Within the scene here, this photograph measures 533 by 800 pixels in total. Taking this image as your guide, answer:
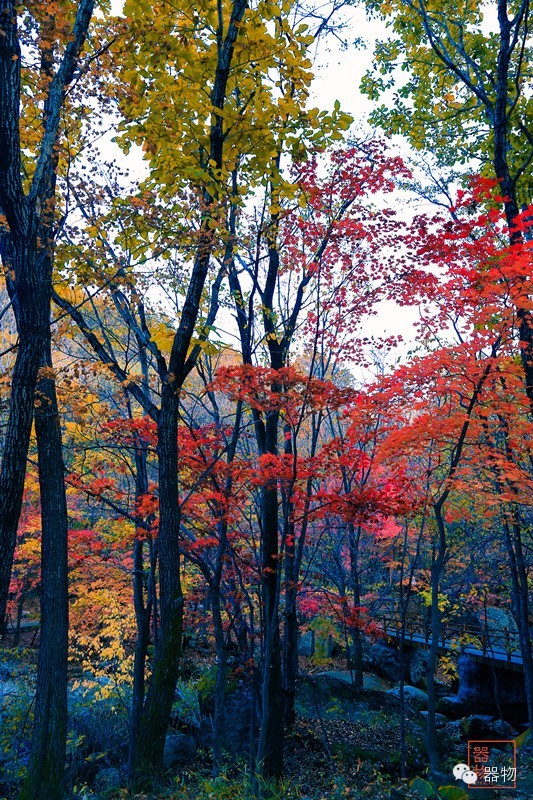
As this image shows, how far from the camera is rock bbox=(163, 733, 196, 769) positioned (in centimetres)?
973

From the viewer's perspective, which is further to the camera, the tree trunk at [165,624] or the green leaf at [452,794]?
the tree trunk at [165,624]

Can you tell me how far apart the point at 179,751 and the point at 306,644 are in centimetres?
1310

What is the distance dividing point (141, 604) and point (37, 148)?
7505mm

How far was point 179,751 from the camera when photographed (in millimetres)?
9984

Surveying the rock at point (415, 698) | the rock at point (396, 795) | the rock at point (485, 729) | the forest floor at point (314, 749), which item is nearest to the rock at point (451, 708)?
the rock at point (415, 698)

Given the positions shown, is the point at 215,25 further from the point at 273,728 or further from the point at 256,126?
the point at 273,728

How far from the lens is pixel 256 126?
553cm

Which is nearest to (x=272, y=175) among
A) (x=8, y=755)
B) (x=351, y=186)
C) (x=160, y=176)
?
(x=160, y=176)

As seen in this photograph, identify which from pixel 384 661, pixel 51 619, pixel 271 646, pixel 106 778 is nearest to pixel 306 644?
pixel 384 661

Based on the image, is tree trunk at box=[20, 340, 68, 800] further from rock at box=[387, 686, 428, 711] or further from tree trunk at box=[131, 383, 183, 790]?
rock at box=[387, 686, 428, 711]

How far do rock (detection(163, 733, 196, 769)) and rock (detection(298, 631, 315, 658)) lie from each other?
10728mm

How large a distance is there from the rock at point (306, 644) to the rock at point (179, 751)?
10728 mm

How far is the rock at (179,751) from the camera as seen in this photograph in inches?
383

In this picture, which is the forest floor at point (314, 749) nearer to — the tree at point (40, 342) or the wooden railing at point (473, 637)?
the tree at point (40, 342)
